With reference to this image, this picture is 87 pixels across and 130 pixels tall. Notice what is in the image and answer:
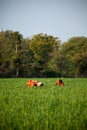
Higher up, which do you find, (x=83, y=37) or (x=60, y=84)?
(x=83, y=37)

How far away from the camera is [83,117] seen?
254 inches

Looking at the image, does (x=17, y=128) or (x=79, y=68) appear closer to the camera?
(x=17, y=128)

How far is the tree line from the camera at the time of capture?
56625 mm

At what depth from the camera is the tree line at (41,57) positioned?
186ft

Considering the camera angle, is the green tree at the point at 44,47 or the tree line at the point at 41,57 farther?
the green tree at the point at 44,47

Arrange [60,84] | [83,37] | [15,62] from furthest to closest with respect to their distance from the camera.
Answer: [83,37]
[15,62]
[60,84]

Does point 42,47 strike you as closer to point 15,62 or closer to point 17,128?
point 15,62

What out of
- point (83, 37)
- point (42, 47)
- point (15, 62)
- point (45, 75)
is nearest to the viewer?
point (15, 62)

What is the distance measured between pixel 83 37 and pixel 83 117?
263 ft

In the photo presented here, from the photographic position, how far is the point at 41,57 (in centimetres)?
7156

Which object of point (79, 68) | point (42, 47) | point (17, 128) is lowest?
point (17, 128)

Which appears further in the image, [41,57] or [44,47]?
[44,47]

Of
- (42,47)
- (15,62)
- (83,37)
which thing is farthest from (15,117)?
(83,37)

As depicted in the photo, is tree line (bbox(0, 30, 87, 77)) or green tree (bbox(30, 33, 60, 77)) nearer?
tree line (bbox(0, 30, 87, 77))
